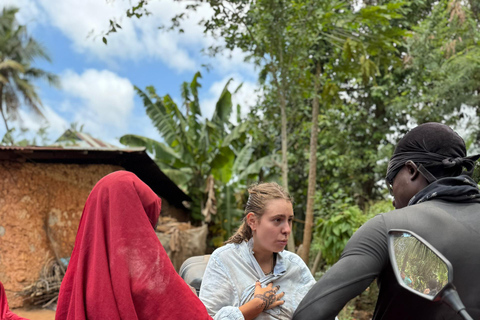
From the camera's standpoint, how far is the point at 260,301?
1.98 m

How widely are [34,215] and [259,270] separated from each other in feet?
25.7

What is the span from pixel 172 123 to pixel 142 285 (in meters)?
10.8

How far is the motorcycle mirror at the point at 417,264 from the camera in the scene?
1.10m

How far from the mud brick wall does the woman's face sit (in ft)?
25.1

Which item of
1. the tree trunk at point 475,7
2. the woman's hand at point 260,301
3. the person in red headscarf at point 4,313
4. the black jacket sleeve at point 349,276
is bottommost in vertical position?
the person in red headscarf at point 4,313

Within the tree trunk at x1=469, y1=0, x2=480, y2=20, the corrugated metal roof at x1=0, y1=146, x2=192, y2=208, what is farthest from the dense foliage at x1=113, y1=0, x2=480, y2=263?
the corrugated metal roof at x1=0, y1=146, x2=192, y2=208

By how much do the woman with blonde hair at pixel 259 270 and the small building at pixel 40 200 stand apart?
678 cm

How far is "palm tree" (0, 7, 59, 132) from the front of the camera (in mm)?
24297

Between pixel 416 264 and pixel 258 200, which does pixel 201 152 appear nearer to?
pixel 258 200

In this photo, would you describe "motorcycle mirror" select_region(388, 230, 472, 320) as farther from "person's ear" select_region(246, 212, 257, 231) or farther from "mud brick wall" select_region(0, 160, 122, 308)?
"mud brick wall" select_region(0, 160, 122, 308)

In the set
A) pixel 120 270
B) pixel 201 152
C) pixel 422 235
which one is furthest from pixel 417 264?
pixel 201 152

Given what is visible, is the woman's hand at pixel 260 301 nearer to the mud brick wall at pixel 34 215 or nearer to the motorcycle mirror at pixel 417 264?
the motorcycle mirror at pixel 417 264

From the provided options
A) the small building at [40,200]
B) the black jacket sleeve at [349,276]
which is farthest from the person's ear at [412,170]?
the small building at [40,200]

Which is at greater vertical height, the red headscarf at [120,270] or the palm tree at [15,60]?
the palm tree at [15,60]
